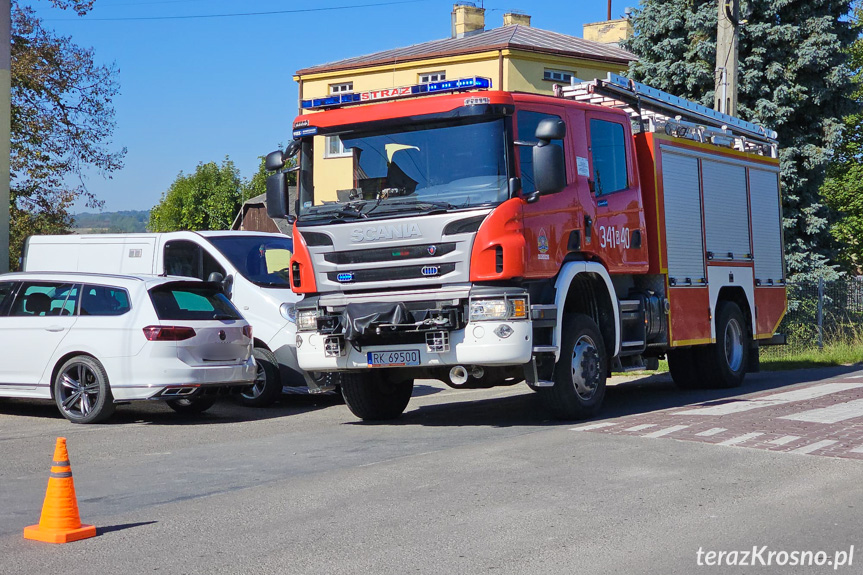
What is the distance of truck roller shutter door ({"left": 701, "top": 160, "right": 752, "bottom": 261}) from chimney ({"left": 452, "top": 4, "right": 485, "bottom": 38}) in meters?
33.0

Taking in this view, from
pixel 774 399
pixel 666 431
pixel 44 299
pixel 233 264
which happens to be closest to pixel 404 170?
pixel 666 431

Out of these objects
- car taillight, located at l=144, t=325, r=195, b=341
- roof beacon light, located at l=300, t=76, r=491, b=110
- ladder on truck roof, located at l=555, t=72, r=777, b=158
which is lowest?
car taillight, located at l=144, t=325, r=195, b=341

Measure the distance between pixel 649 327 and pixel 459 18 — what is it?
36.5m

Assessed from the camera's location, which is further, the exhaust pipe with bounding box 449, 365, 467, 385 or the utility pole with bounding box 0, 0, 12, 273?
the utility pole with bounding box 0, 0, 12, 273

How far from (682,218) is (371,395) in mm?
4409

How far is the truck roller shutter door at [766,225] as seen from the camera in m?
15.3

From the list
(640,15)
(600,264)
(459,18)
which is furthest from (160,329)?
(459,18)

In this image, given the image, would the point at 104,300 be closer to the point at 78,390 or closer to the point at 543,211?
the point at 78,390

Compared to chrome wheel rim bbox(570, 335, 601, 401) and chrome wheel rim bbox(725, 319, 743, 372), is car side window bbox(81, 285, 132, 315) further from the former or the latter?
chrome wheel rim bbox(725, 319, 743, 372)

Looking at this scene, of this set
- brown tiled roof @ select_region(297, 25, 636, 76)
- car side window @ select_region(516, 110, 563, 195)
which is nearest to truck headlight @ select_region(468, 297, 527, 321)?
car side window @ select_region(516, 110, 563, 195)

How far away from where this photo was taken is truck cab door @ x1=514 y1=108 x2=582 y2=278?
400 inches

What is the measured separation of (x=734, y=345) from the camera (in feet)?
48.4

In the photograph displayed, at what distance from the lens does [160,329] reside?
11.6 metres

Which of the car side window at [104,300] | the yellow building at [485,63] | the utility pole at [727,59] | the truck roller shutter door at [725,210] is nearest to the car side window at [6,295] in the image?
the car side window at [104,300]
